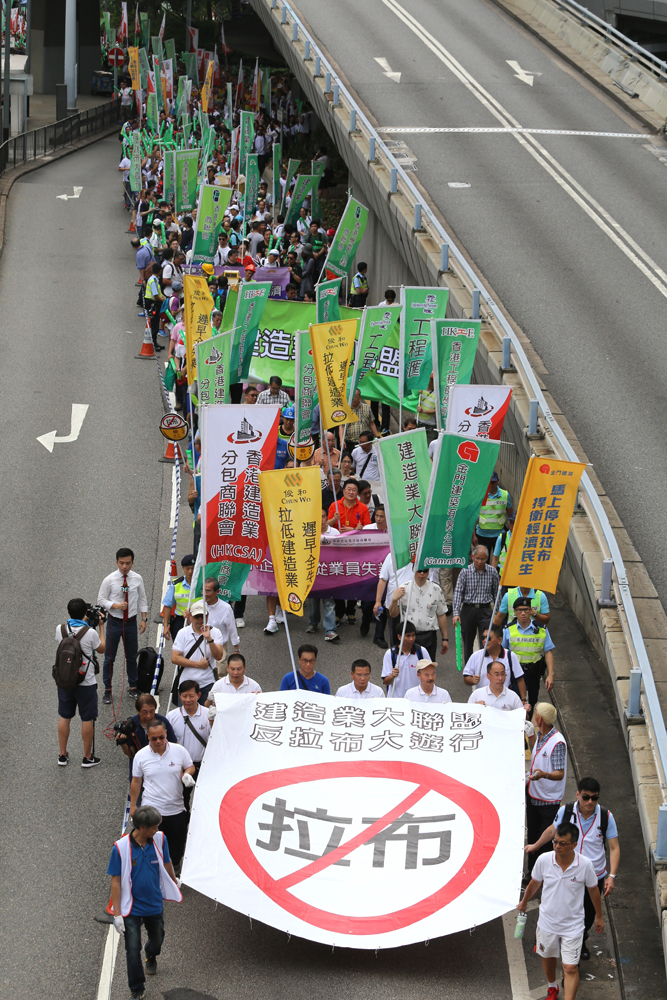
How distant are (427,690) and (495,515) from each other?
180 inches

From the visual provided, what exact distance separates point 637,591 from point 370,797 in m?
4.68

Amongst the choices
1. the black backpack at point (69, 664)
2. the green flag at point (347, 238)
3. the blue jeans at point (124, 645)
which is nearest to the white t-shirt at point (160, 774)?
the black backpack at point (69, 664)

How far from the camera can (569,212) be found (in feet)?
83.4

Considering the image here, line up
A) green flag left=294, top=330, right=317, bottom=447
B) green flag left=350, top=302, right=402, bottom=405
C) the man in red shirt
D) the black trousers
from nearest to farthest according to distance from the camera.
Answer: the black trousers < the man in red shirt < green flag left=294, top=330, right=317, bottom=447 < green flag left=350, top=302, right=402, bottom=405

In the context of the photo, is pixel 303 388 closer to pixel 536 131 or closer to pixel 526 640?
pixel 526 640

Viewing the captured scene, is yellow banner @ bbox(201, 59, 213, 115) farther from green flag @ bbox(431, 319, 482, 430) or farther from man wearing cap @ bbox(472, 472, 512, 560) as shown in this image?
man wearing cap @ bbox(472, 472, 512, 560)

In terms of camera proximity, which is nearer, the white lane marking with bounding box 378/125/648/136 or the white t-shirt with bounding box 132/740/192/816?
the white t-shirt with bounding box 132/740/192/816

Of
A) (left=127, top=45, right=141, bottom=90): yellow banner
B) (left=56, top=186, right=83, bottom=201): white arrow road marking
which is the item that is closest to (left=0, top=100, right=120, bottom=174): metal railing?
(left=56, top=186, right=83, bottom=201): white arrow road marking

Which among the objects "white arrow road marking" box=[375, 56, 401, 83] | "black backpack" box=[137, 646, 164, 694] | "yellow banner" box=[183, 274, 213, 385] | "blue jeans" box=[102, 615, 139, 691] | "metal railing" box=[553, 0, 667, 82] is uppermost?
"metal railing" box=[553, 0, 667, 82]

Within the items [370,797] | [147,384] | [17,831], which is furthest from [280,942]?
[147,384]

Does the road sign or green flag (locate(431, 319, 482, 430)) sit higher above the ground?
green flag (locate(431, 319, 482, 430))

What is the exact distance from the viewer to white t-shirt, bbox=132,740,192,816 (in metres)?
9.83

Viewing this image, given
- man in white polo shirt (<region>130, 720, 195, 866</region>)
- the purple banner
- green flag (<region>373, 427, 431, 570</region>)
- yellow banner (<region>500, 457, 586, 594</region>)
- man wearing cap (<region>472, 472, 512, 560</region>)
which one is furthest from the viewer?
man wearing cap (<region>472, 472, 512, 560</region>)

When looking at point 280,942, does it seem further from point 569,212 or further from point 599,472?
point 569,212
